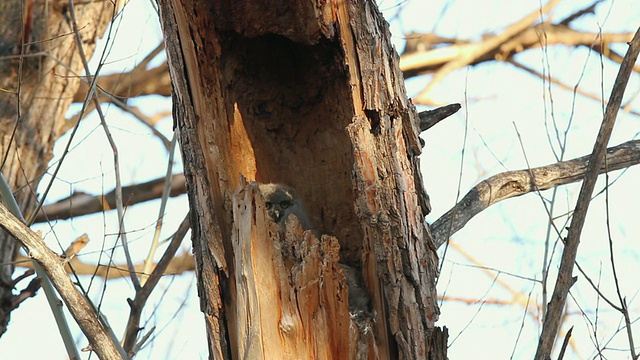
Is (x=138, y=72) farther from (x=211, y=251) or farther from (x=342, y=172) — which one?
(x=211, y=251)

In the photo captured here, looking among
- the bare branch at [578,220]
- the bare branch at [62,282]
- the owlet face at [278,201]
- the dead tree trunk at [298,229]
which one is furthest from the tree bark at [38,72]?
the bare branch at [578,220]

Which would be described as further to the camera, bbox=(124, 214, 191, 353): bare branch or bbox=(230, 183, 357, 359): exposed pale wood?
bbox=(124, 214, 191, 353): bare branch

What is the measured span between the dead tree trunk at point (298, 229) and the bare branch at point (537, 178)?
429mm

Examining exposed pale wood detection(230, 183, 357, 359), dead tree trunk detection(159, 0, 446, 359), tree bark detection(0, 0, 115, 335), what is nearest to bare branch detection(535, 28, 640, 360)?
dead tree trunk detection(159, 0, 446, 359)

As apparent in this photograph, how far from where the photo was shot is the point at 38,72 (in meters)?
4.51

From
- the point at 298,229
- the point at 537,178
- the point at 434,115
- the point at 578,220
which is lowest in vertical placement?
the point at 578,220

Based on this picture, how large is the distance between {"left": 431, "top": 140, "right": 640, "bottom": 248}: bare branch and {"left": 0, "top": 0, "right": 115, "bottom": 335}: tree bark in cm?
272

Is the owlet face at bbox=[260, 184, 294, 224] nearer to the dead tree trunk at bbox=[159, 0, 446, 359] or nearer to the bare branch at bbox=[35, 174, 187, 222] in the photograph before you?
the dead tree trunk at bbox=[159, 0, 446, 359]

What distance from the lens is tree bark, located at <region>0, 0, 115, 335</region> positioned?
4391 millimetres

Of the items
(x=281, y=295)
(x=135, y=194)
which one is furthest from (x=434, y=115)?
(x=135, y=194)

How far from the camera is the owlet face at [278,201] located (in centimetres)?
278

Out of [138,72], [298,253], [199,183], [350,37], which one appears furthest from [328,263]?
[138,72]

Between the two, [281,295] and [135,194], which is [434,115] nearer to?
[281,295]

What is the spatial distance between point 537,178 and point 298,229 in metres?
0.93
